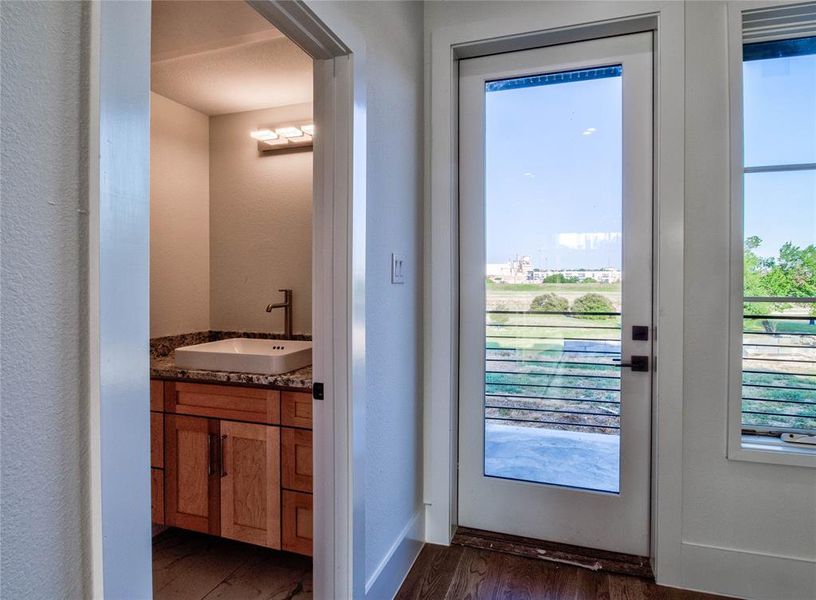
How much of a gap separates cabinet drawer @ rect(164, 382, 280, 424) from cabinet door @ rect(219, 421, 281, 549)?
4 centimetres

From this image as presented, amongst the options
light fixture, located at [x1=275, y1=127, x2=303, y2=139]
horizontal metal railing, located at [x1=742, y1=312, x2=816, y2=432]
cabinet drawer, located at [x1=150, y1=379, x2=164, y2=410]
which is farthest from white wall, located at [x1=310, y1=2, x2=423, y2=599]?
horizontal metal railing, located at [x1=742, y1=312, x2=816, y2=432]

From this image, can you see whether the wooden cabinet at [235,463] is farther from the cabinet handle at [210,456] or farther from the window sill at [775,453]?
the window sill at [775,453]

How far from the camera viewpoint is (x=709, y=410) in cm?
180

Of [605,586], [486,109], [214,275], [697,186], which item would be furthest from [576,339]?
[214,275]

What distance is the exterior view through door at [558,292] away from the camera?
197 cm

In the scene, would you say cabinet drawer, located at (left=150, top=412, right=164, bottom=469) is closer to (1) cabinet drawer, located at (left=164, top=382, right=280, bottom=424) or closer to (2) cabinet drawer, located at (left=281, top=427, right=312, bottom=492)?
(1) cabinet drawer, located at (left=164, top=382, right=280, bottom=424)

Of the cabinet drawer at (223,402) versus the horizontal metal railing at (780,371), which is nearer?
the horizontal metal railing at (780,371)

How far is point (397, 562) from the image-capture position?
5.95ft

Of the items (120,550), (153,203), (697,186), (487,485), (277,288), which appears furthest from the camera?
(277,288)

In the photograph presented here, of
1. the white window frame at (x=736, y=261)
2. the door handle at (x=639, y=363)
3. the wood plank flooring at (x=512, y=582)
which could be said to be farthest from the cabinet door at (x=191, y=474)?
the white window frame at (x=736, y=261)

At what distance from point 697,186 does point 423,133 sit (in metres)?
1.13

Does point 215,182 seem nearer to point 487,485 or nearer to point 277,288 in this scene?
point 277,288

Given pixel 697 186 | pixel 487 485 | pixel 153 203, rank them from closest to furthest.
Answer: pixel 697 186 → pixel 487 485 → pixel 153 203

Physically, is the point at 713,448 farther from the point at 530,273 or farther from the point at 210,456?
the point at 210,456
